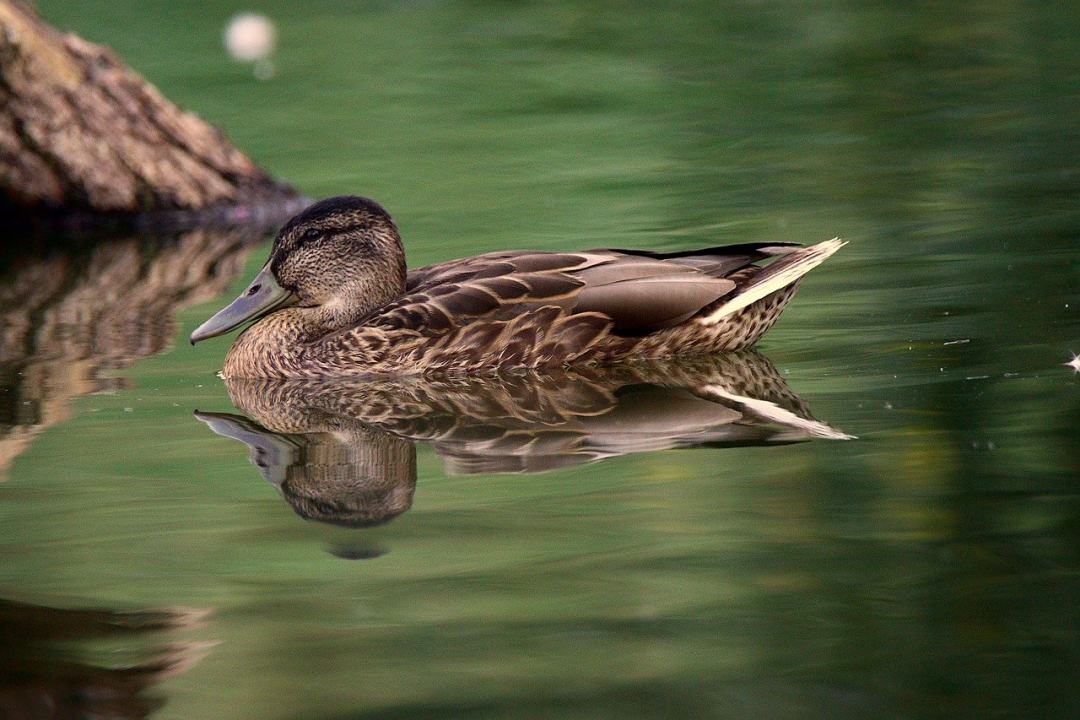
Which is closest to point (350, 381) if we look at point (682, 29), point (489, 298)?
point (489, 298)

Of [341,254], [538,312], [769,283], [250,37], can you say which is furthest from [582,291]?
[250,37]

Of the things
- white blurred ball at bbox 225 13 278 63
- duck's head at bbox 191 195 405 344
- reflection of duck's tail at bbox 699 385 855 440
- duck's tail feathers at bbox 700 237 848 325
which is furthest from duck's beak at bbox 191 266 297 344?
white blurred ball at bbox 225 13 278 63

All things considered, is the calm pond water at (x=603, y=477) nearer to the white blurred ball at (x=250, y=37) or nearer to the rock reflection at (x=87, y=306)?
the rock reflection at (x=87, y=306)

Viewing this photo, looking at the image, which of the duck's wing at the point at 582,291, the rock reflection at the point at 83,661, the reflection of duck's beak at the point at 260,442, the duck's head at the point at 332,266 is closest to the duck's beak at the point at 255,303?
the duck's head at the point at 332,266

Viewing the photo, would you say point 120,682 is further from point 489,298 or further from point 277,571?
point 489,298

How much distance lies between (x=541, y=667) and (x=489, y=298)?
13.2ft

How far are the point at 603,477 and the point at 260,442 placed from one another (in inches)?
63.7

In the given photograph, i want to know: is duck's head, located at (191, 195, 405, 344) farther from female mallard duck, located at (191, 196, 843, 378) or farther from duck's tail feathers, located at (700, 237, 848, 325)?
duck's tail feathers, located at (700, 237, 848, 325)

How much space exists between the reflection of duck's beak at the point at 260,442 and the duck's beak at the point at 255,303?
3.65 ft

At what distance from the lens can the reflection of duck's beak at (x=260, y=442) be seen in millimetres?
6827

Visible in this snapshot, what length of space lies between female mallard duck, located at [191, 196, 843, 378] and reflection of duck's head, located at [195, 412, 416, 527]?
844 mm

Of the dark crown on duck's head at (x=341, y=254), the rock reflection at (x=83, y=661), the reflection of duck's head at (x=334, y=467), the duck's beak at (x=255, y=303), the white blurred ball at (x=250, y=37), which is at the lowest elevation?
the rock reflection at (x=83, y=661)

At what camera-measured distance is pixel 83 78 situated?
13953 mm

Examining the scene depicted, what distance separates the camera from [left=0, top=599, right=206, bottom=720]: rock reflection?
180 inches
